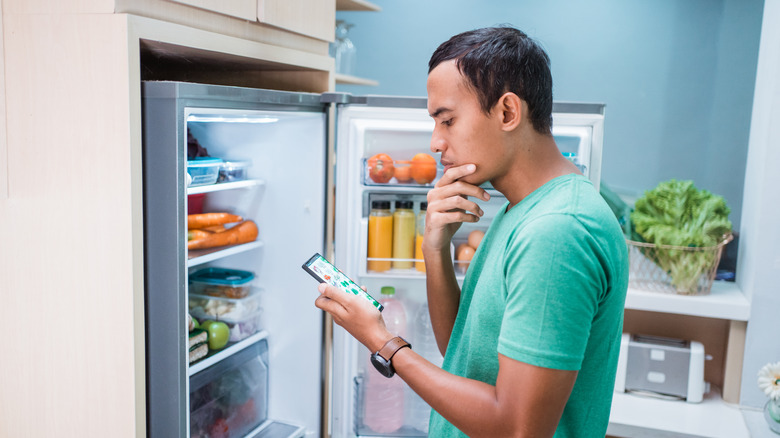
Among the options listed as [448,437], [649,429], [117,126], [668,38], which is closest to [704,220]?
[649,429]

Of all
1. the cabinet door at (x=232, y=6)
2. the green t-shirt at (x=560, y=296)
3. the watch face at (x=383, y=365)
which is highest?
the cabinet door at (x=232, y=6)

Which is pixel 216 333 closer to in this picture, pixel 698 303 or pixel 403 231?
pixel 403 231

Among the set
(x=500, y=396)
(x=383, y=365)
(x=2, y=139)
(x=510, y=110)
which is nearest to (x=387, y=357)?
(x=383, y=365)

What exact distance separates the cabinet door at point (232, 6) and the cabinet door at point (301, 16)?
32mm

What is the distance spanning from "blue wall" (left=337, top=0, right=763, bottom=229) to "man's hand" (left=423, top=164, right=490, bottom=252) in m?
1.98

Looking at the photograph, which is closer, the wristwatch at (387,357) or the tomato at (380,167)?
the wristwatch at (387,357)

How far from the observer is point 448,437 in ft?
3.65

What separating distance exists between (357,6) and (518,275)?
9.76 ft

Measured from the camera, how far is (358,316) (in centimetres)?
107

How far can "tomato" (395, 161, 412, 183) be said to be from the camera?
1913mm

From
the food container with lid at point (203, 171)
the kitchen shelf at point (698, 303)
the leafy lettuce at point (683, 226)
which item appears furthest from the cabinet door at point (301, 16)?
the kitchen shelf at point (698, 303)

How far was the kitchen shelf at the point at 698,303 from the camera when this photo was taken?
2.20 meters

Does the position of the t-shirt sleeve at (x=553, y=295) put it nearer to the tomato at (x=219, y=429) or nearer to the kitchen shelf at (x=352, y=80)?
the tomato at (x=219, y=429)

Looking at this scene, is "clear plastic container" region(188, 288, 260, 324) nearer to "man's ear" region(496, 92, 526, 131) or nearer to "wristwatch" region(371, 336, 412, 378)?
"wristwatch" region(371, 336, 412, 378)
